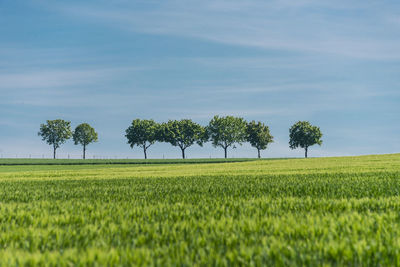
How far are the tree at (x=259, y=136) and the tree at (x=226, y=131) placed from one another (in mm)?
4527

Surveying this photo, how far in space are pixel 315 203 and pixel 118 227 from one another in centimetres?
404

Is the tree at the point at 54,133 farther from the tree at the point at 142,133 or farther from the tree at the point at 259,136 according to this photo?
the tree at the point at 259,136

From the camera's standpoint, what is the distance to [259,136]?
124 m

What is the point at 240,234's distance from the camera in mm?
4207

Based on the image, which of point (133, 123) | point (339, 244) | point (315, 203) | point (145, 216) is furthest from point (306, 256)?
point (133, 123)

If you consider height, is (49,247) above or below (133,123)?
below

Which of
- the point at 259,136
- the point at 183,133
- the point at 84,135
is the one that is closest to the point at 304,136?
the point at 259,136

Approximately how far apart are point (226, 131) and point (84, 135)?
2301 inches

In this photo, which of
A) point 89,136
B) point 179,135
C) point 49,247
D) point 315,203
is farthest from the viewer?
point 89,136

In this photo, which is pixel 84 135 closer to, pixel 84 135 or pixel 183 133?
pixel 84 135

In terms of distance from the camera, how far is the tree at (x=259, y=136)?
124 metres

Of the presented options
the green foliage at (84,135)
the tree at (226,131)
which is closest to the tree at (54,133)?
the green foliage at (84,135)

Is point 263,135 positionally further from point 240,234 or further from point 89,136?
point 240,234

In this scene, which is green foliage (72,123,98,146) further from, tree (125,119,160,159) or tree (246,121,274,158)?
tree (246,121,274,158)
